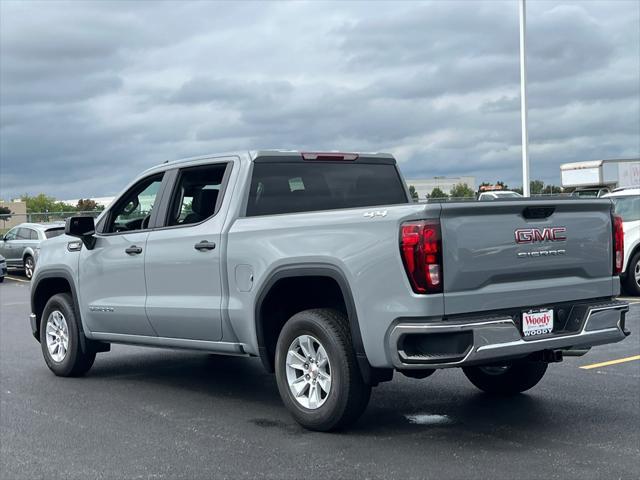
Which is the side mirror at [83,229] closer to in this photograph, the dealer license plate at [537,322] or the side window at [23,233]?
the dealer license plate at [537,322]

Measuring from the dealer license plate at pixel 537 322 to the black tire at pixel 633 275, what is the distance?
10491 millimetres

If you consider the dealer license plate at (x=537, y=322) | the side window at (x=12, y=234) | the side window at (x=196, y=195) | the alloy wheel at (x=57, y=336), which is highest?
the side window at (x=196, y=195)

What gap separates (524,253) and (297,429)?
2.06 metres

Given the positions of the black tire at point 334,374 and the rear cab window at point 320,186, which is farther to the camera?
the rear cab window at point 320,186

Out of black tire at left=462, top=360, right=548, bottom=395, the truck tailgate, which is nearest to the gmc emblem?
the truck tailgate

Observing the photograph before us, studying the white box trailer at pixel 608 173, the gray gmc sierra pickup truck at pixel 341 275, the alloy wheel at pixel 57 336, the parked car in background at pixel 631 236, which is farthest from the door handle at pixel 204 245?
the white box trailer at pixel 608 173

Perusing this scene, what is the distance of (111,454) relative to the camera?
623cm

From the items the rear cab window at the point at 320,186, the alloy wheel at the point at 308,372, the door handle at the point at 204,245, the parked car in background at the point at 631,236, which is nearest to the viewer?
the alloy wheel at the point at 308,372

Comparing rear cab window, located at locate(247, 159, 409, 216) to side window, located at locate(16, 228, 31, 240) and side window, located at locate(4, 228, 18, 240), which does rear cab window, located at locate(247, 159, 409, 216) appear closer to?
side window, located at locate(16, 228, 31, 240)

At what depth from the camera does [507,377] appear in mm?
7805

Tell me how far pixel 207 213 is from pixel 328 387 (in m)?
2.03

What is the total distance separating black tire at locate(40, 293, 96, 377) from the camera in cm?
936

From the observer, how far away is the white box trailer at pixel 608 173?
41094 millimetres

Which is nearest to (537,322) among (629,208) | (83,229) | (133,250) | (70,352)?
(133,250)
